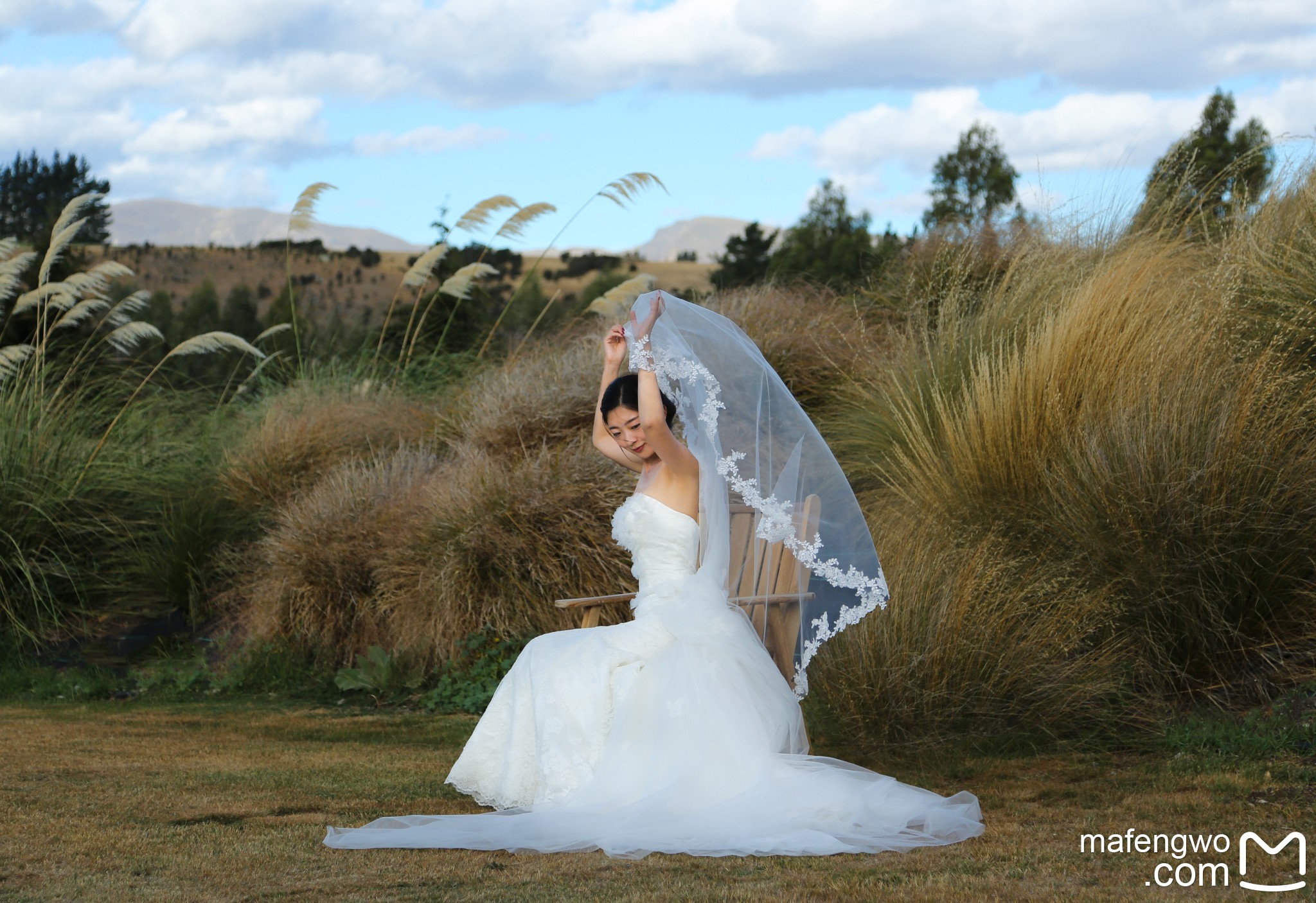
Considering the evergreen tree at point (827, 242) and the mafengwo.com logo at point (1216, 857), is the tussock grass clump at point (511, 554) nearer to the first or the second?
the mafengwo.com logo at point (1216, 857)

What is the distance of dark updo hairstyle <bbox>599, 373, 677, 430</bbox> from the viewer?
473cm

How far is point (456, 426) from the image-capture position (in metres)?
9.03

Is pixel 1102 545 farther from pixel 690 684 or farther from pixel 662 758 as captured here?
pixel 662 758

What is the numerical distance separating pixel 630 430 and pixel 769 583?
0.82 metres

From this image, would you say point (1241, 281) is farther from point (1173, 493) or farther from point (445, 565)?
point (445, 565)

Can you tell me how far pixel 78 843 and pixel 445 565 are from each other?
3317 millimetres

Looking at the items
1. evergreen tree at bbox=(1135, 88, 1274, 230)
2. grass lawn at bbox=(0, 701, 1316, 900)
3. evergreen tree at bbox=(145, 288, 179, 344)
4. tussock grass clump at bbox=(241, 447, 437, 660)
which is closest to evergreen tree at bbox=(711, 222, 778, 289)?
evergreen tree at bbox=(145, 288, 179, 344)

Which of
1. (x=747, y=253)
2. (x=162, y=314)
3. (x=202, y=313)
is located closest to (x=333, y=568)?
(x=747, y=253)

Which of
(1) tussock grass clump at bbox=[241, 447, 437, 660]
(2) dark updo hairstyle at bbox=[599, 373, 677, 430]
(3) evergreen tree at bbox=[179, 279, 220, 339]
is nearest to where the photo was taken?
(2) dark updo hairstyle at bbox=[599, 373, 677, 430]

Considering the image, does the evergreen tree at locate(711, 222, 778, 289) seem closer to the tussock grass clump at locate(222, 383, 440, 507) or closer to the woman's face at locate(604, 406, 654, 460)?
the tussock grass clump at locate(222, 383, 440, 507)

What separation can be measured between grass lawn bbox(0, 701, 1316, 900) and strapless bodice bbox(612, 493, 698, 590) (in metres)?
1.13

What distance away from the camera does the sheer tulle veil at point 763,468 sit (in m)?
4.43

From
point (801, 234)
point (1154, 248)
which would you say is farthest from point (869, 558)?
point (801, 234)

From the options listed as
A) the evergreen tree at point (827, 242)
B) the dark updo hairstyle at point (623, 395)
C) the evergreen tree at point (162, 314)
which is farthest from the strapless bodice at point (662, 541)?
the evergreen tree at point (162, 314)
